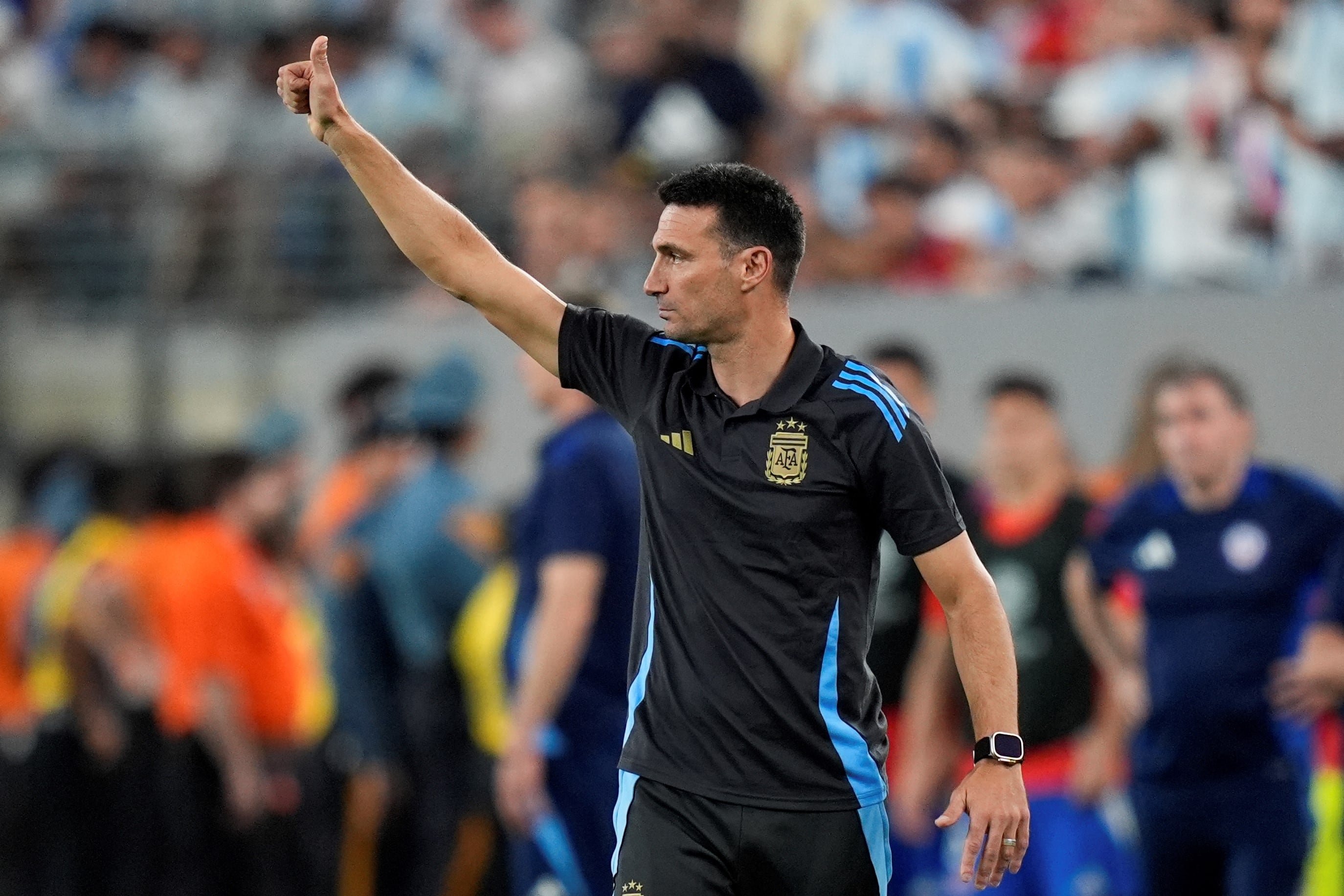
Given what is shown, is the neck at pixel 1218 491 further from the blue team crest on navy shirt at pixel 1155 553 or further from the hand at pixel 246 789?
the hand at pixel 246 789

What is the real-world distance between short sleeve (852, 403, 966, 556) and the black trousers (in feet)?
2.28

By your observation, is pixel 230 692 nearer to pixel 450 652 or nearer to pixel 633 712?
pixel 450 652

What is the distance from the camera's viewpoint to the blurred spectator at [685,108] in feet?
40.4

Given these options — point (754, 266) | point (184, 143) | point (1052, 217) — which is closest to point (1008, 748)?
point (754, 266)

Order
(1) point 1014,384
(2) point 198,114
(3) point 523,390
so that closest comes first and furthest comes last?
1. (1) point 1014,384
2. (3) point 523,390
3. (2) point 198,114

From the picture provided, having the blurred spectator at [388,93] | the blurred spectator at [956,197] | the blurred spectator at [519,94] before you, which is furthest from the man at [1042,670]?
the blurred spectator at [388,93]

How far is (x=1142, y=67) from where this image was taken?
Answer: 1143cm

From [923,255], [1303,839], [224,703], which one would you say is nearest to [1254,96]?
[923,255]

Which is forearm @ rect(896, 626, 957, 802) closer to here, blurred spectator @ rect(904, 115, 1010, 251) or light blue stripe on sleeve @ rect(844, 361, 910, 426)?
blurred spectator @ rect(904, 115, 1010, 251)

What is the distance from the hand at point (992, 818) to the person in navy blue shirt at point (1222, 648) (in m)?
2.96

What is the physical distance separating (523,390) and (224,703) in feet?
9.56

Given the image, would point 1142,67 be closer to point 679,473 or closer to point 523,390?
point 523,390

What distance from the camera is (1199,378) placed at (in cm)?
760

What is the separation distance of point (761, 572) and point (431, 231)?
3.93 feet
